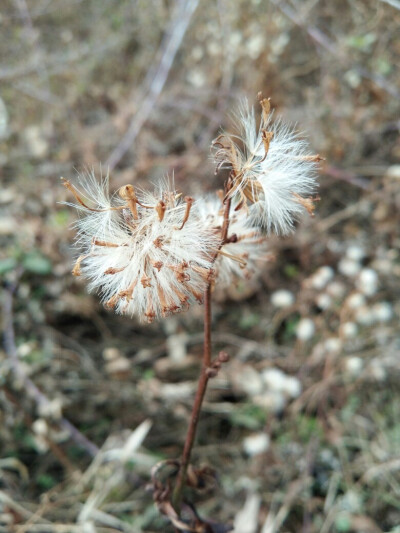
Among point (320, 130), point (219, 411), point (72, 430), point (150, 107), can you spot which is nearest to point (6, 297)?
point (72, 430)

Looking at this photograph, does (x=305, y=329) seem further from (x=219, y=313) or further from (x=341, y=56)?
(x=341, y=56)

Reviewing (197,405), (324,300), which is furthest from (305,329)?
(197,405)

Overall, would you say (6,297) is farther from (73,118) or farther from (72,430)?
(73,118)

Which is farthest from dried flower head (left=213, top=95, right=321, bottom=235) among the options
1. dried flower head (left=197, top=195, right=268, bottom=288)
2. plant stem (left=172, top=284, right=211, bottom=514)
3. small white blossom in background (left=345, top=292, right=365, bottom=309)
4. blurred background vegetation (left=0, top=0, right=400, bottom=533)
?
small white blossom in background (left=345, top=292, right=365, bottom=309)

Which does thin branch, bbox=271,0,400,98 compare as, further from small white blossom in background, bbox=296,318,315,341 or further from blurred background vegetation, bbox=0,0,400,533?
small white blossom in background, bbox=296,318,315,341

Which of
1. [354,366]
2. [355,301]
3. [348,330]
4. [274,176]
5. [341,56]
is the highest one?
[341,56]
